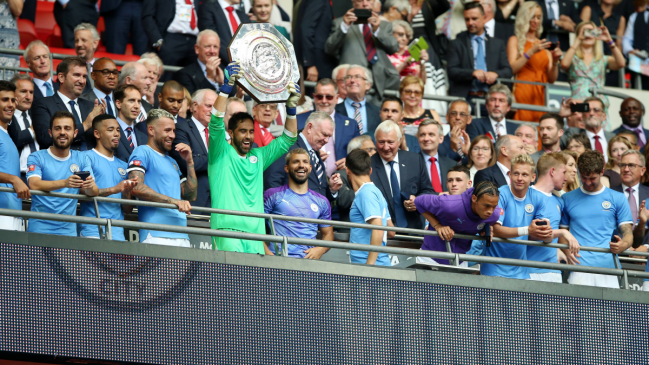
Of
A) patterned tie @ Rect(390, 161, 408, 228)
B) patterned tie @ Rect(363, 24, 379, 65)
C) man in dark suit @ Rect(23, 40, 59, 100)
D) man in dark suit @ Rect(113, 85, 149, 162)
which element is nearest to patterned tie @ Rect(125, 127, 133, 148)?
man in dark suit @ Rect(113, 85, 149, 162)

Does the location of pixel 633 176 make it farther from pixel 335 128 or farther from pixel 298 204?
pixel 298 204

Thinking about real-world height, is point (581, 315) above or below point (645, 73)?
below

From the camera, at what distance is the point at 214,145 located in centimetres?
828

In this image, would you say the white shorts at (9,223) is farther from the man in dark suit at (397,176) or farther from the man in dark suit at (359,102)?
the man in dark suit at (359,102)

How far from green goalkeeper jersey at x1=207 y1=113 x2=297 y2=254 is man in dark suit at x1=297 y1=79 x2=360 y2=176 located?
2.04m

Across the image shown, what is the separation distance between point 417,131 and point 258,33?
11.1 ft

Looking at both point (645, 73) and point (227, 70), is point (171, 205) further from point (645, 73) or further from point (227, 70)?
point (645, 73)

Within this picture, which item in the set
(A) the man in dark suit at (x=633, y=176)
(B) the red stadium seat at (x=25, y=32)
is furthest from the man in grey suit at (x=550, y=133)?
(B) the red stadium seat at (x=25, y=32)

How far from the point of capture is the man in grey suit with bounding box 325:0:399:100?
1248 centimetres

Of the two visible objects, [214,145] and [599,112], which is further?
[599,112]

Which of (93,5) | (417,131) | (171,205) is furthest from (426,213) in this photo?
(93,5)

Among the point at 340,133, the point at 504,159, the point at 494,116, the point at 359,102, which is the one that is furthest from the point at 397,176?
the point at 494,116

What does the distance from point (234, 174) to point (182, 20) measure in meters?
4.48

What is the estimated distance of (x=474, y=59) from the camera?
1341 centimetres
